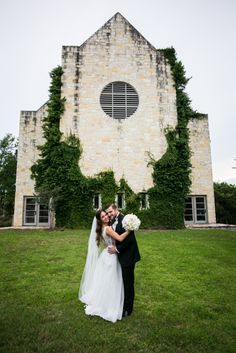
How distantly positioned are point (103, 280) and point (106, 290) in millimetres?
187

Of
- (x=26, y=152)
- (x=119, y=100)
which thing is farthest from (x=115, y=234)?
(x=26, y=152)

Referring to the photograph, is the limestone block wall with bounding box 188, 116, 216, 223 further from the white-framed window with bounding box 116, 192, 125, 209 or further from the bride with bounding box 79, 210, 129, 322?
the bride with bounding box 79, 210, 129, 322

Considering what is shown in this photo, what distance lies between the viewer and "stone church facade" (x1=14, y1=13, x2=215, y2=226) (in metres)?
18.3

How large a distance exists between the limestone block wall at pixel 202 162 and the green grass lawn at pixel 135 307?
414 inches

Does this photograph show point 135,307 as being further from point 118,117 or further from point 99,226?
point 118,117

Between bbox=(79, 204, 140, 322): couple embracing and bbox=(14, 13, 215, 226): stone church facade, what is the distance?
12.4 m

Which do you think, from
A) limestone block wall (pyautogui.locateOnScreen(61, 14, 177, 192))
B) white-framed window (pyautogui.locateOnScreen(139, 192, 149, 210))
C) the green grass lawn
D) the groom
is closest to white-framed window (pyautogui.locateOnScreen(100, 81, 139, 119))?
limestone block wall (pyautogui.locateOnScreen(61, 14, 177, 192))

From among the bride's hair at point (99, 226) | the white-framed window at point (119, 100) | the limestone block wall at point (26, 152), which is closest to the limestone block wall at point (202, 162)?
the white-framed window at point (119, 100)

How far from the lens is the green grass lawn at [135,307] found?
3.88 meters

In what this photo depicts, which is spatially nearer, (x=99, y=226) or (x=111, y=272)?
(x=111, y=272)

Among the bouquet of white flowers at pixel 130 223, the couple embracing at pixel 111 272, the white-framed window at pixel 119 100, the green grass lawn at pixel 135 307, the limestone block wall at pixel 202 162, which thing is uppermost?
the white-framed window at pixel 119 100

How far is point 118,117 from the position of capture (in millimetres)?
18891

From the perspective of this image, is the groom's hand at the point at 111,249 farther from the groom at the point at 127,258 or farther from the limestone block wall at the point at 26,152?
the limestone block wall at the point at 26,152

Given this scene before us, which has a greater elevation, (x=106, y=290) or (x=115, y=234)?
(x=115, y=234)
